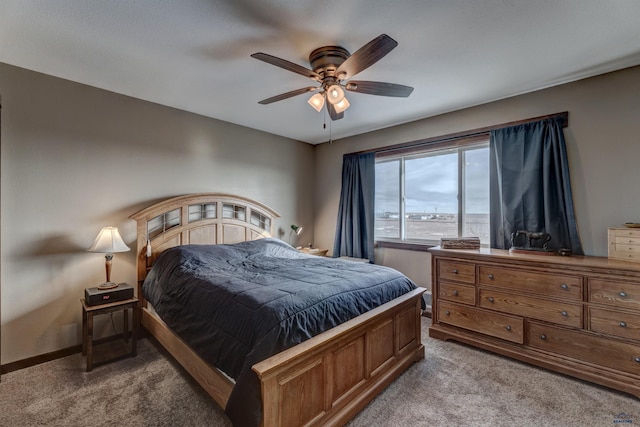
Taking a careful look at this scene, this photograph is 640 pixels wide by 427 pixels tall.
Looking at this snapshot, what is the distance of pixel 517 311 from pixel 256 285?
7.50 feet

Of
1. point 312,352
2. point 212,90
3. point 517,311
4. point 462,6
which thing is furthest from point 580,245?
point 212,90

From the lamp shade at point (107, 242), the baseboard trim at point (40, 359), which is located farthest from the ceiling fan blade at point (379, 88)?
the baseboard trim at point (40, 359)

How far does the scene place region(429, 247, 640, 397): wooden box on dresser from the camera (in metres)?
2.08

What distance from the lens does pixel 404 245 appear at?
389 centimetres

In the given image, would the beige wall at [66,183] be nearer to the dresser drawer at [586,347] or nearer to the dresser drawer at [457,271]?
the dresser drawer at [457,271]

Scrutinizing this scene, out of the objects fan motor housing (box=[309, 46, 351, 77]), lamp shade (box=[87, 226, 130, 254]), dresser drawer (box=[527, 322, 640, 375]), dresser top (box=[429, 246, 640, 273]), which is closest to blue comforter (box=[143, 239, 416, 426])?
lamp shade (box=[87, 226, 130, 254])

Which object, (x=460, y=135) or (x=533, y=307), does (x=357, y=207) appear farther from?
(x=533, y=307)

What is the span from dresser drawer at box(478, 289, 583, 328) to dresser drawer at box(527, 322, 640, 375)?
0.27 feet

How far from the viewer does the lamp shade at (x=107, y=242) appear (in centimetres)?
253

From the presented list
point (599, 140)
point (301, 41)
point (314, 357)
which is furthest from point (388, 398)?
point (599, 140)

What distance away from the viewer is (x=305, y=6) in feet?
5.60

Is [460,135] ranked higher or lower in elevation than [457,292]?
higher

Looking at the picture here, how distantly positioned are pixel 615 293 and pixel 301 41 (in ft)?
9.72

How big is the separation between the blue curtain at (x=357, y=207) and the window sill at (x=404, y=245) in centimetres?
16
